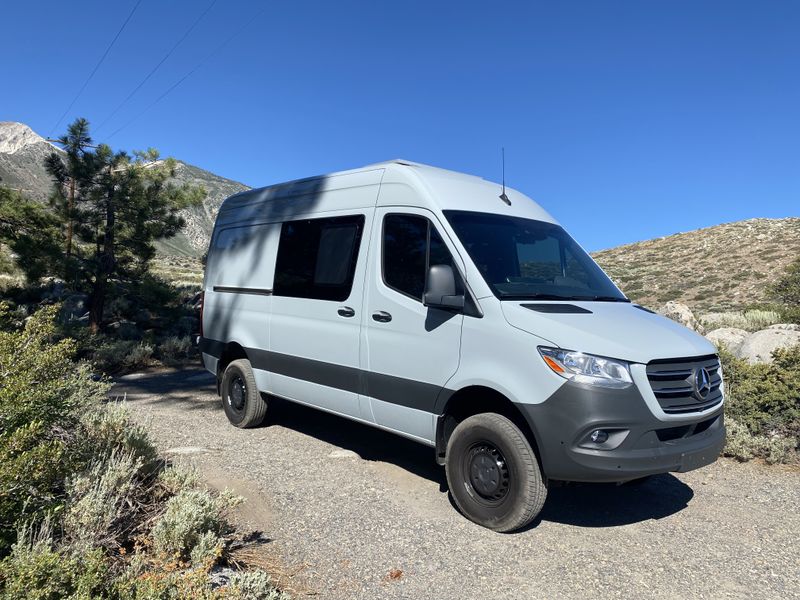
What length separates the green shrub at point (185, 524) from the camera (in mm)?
3105

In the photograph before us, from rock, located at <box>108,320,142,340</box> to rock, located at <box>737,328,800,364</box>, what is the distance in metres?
12.9

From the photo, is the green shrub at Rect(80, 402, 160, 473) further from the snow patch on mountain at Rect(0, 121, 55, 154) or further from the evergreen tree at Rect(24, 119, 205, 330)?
the snow patch on mountain at Rect(0, 121, 55, 154)

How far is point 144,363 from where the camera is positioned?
11492 mm

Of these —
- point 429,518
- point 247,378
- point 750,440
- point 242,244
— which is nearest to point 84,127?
point 242,244

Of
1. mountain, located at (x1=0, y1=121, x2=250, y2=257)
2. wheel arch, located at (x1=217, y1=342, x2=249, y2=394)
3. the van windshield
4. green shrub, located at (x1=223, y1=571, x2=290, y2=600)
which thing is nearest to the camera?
green shrub, located at (x1=223, y1=571, x2=290, y2=600)

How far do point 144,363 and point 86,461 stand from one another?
8.37 m

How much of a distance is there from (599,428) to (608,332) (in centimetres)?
66

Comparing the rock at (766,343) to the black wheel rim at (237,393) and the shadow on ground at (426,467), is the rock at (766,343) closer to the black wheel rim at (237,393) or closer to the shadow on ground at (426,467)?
the shadow on ground at (426,467)

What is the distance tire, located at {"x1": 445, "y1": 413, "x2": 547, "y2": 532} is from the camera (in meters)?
3.91

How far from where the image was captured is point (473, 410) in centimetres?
449

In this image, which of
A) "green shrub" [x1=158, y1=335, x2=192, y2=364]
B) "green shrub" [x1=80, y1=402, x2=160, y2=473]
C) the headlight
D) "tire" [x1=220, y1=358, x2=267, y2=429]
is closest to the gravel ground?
"tire" [x1=220, y1=358, x2=267, y2=429]

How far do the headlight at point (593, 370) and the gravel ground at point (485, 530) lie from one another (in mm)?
1213

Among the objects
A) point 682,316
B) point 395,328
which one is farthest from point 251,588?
point 682,316

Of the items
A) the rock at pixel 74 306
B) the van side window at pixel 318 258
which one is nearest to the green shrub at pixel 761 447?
the van side window at pixel 318 258
